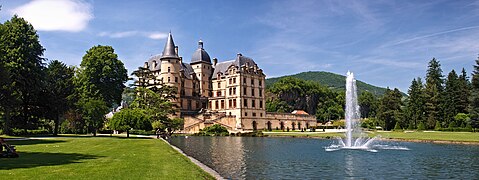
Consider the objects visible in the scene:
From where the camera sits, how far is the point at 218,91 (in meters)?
79.2

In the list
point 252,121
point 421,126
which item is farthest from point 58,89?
point 421,126

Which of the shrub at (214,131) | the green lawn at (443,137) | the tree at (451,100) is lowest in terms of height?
the green lawn at (443,137)

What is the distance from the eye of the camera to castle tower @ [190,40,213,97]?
7919 cm

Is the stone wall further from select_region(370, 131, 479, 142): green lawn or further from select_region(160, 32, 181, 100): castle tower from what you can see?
select_region(370, 131, 479, 142): green lawn

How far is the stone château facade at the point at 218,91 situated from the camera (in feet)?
227

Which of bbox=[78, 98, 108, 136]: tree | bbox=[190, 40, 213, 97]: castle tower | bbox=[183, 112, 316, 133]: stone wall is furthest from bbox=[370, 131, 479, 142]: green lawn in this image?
bbox=[190, 40, 213, 97]: castle tower

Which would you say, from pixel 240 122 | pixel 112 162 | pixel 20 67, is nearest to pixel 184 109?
pixel 240 122

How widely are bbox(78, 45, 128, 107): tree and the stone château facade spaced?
1374 centimetres

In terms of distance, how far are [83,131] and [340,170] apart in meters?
44.7

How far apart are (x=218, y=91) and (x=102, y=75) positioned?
1259 inches

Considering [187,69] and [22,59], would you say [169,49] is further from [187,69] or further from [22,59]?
[22,59]

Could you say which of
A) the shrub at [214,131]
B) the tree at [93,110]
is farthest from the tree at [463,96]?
the tree at [93,110]

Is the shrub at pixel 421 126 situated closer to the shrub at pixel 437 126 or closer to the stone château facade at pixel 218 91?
the shrub at pixel 437 126

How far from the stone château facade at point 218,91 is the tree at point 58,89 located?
16.7m
